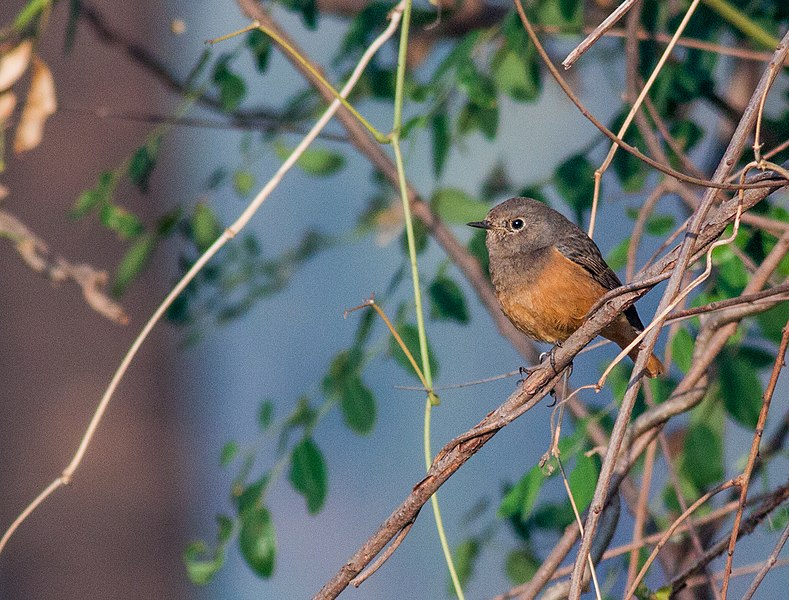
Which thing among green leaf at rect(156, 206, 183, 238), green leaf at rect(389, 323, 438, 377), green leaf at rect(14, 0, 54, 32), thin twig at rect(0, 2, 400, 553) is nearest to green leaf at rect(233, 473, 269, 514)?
green leaf at rect(389, 323, 438, 377)

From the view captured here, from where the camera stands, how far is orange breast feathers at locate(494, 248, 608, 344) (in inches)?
130

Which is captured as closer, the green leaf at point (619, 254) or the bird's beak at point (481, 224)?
the green leaf at point (619, 254)

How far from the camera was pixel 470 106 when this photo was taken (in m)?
3.47

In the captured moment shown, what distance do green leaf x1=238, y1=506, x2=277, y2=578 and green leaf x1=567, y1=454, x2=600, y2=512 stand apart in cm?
94

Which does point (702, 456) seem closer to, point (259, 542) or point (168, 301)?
point (259, 542)

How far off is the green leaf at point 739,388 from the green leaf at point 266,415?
4.94 feet

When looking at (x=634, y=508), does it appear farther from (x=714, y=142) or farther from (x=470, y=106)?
(x=714, y=142)

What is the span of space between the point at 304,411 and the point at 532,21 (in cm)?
152

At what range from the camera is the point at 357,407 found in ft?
10.5

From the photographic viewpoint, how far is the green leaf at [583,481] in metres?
2.57

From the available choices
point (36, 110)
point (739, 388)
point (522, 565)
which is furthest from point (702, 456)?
point (36, 110)

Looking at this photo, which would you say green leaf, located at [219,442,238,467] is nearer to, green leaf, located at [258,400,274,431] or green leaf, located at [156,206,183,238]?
green leaf, located at [258,400,274,431]

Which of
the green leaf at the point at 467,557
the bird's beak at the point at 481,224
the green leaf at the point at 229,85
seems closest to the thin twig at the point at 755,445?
the bird's beak at the point at 481,224

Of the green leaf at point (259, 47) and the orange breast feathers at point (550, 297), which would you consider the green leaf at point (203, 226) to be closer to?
the green leaf at point (259, 47)
